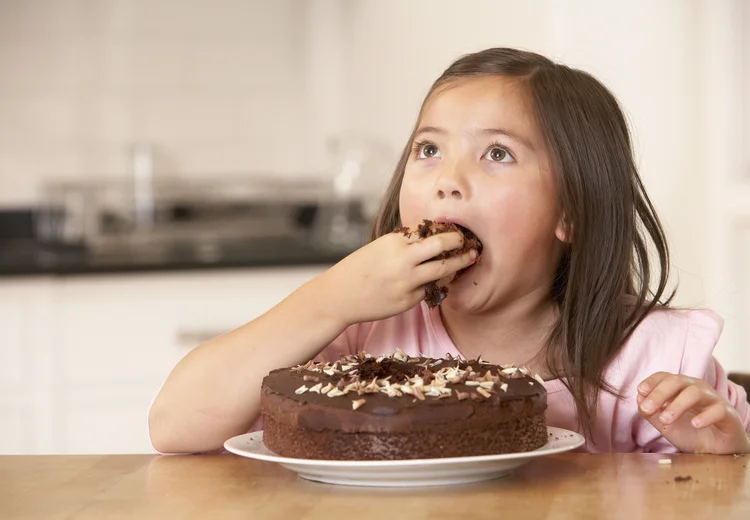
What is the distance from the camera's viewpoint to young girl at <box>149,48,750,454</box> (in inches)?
43.8

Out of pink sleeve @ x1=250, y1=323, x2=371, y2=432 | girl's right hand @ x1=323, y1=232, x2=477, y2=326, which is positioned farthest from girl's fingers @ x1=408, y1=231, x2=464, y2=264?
pink sleeve @ x1=250, y1=323, x2=371, y2=432

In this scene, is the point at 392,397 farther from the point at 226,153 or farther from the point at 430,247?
the point at 226,153

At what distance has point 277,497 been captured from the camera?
0.85m

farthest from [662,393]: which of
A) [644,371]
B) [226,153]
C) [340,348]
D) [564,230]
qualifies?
[226,153]

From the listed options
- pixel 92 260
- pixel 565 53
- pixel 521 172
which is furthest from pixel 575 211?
pixel 92 260

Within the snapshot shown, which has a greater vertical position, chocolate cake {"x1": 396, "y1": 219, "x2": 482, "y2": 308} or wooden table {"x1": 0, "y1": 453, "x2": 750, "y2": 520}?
chocolate cake {"x1": 396, "y1": 219, "x2": 482, "y2": 308}

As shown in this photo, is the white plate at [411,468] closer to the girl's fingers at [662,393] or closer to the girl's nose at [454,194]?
the girl's fingers at [662,393]

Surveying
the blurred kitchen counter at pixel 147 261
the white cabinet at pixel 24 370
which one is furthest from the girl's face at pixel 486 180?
the white cabinet at pixel 24 370

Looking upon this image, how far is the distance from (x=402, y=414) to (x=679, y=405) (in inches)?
12.9

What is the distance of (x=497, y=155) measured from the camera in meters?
1.25

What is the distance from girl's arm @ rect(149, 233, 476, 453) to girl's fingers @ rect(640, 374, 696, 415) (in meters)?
0.25

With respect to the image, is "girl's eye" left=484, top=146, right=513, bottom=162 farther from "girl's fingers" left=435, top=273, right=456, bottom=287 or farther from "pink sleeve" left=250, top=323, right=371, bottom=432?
"pink sleeve" left=250, top=323, right=371, bottom=432

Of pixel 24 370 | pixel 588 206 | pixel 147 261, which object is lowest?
pixel 24 370

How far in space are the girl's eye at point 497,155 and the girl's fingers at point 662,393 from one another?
35 cm
